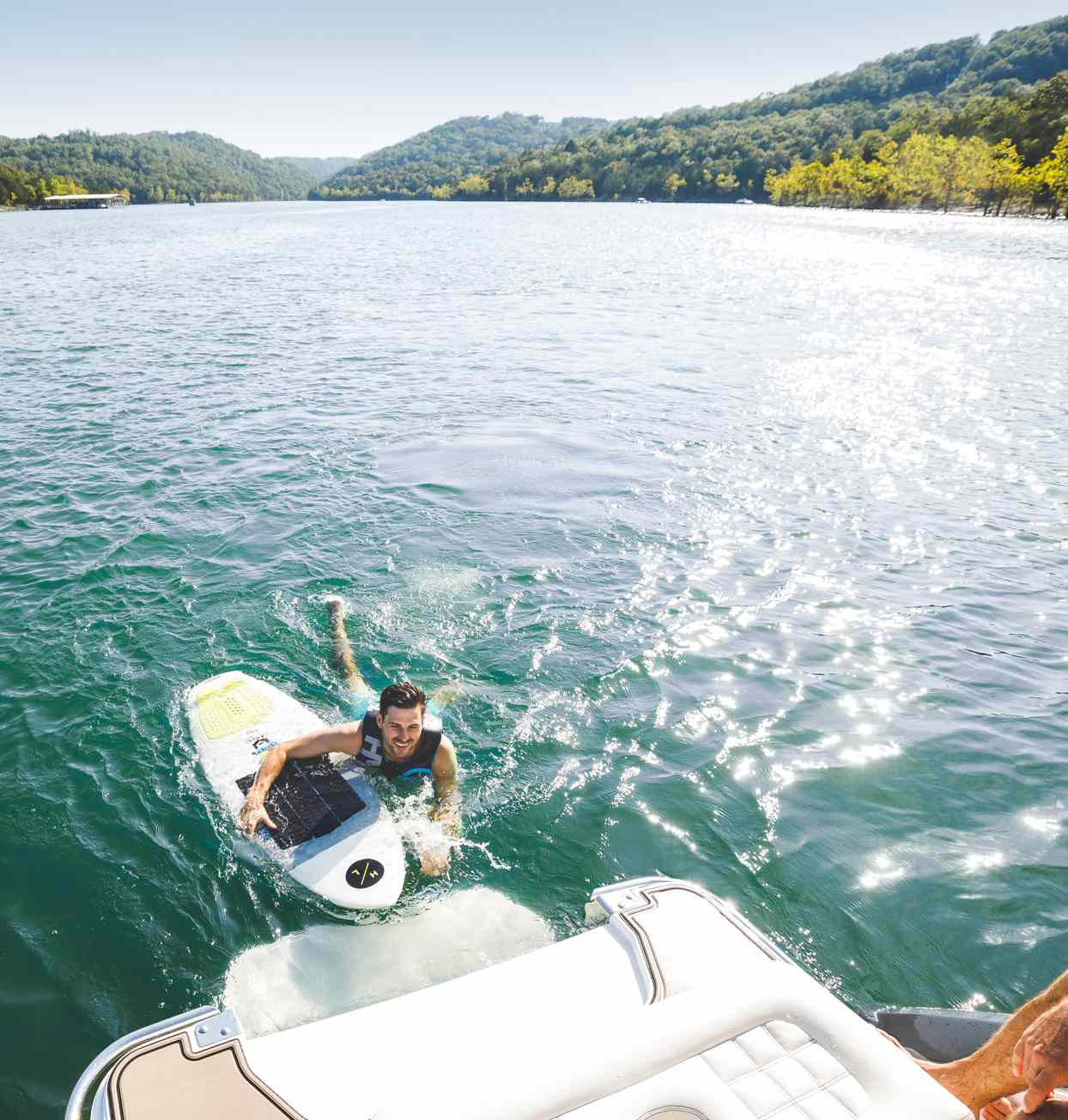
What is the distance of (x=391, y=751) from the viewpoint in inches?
274

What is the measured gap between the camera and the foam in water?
4988mm

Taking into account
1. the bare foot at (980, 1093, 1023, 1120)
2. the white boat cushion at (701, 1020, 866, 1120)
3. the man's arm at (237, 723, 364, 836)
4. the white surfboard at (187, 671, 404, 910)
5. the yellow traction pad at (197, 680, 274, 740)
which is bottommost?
the white surfboard at (187, 671, 404, 910)

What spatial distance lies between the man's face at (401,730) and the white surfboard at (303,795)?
0.57m

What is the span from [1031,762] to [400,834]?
6782 millimetres

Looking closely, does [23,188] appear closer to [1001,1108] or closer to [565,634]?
[565,634]

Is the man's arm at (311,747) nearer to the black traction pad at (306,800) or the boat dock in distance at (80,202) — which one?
the black traction pad at (306,800)

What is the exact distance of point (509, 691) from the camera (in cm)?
853

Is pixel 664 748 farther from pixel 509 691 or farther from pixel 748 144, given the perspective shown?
pixel 748 144

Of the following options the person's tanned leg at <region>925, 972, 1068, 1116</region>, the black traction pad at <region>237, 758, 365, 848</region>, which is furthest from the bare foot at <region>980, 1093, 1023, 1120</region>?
the black traction pad at <region>237, 758, 365, 848</region>

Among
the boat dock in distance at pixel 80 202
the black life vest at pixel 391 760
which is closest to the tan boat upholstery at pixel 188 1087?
the black life vest at pixel 391 760

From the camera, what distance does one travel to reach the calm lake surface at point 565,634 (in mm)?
5887

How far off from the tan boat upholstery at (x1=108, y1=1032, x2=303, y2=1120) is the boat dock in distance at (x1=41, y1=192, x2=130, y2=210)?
202 m

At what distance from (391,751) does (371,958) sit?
1981 millimetres

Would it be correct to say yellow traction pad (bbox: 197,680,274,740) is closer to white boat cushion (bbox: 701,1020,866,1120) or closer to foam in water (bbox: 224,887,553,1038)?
foam in water (bbox: 224,887,553,1038)
